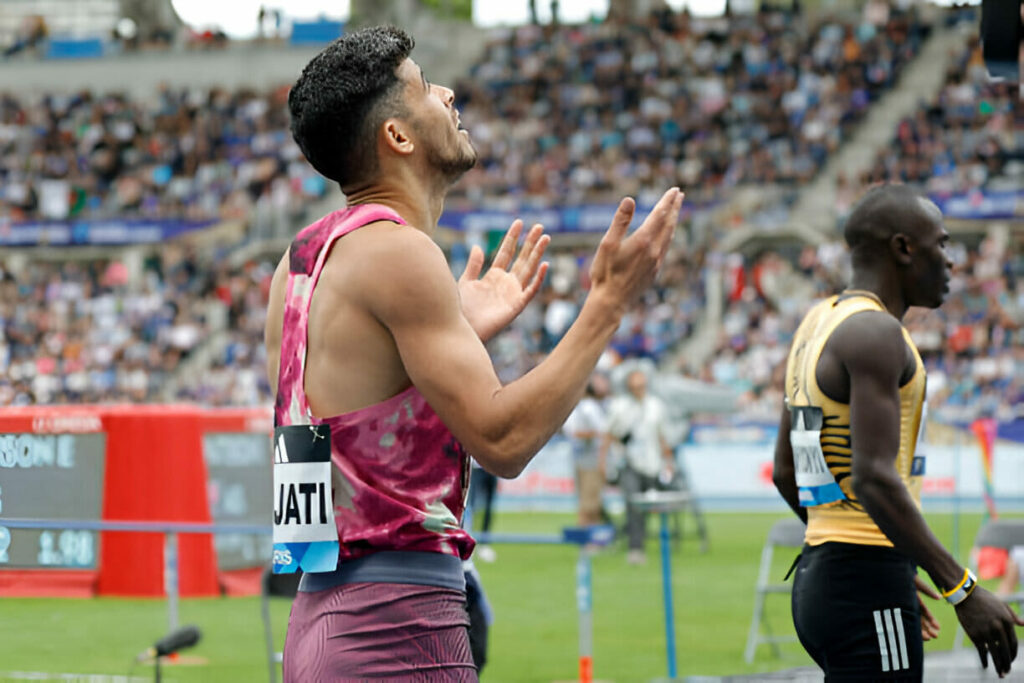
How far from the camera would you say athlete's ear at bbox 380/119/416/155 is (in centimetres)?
254

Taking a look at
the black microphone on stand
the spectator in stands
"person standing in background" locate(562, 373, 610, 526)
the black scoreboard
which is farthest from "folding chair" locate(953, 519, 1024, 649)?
the spectator in stands

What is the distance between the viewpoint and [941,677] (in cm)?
592

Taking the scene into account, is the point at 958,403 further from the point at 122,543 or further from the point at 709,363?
the point at 122,543

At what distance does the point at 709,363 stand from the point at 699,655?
1502 cm

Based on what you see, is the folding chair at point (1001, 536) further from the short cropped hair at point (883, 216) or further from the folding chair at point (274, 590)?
the short cropped hair at point (883, 216)

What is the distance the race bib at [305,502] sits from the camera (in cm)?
244

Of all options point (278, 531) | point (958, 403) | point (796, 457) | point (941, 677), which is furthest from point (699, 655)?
point (958, 403)

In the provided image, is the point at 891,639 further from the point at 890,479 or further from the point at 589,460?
the point at 589,460

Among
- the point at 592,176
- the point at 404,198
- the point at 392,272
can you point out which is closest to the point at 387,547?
the point at 392,272

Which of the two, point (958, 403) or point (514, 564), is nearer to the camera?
point (514, 564)

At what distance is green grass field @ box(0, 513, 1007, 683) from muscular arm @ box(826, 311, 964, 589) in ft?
8.18

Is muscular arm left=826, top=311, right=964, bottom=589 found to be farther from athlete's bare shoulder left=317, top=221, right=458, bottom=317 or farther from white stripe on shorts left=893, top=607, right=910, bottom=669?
athlete's bare shoulder left=317, top=221, right=458, bottom=317

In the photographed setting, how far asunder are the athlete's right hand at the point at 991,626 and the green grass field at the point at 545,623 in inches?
106

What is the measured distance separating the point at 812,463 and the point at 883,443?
0.31m
